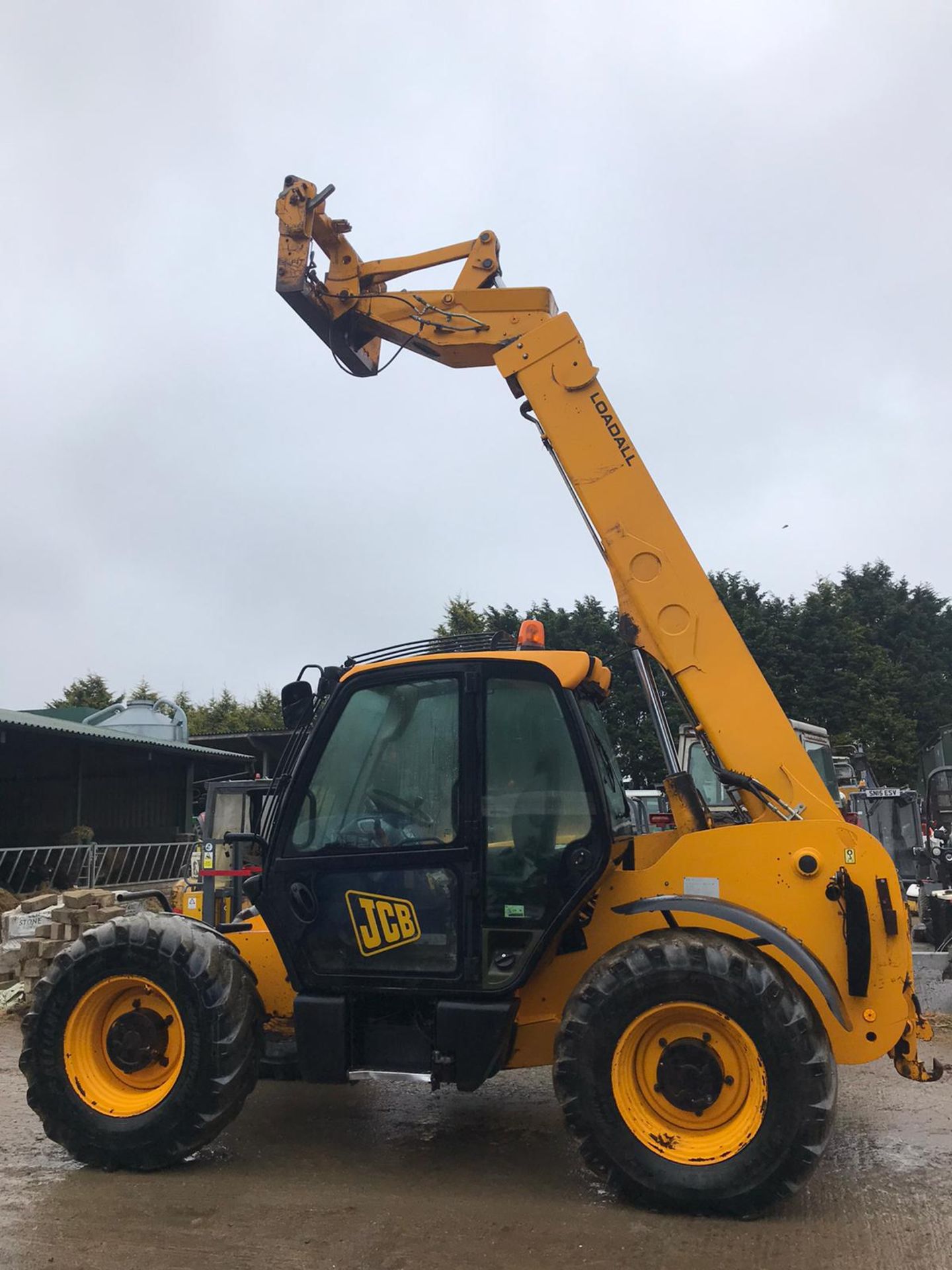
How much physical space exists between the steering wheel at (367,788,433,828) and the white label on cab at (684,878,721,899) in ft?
3.72

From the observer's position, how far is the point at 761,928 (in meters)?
4.14

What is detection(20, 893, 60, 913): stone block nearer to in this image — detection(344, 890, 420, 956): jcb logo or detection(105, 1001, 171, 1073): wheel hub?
detection(105, 1001, 171, 1073): wheel hub

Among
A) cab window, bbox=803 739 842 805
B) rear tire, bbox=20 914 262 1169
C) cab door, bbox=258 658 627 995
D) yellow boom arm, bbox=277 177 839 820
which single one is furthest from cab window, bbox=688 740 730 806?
rear tire, bbox=20 914 262 1169

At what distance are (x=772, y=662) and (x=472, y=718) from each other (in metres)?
27.9

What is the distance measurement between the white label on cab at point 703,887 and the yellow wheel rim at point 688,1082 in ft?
1.64

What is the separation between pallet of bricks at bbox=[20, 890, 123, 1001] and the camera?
8875 mm

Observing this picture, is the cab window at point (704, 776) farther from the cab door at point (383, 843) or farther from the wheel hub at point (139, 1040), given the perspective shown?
the wheel hub at point (139, 1040)

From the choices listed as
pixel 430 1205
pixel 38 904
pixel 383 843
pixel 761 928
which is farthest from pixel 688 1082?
pixel 38 904

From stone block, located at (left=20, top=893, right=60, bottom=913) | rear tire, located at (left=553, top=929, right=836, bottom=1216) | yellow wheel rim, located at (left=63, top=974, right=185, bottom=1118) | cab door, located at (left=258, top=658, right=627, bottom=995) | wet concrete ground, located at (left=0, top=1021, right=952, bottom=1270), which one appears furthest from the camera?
stone block, located at (left=20, top=893, right=60, bottom=913)

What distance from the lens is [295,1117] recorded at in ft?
17.7

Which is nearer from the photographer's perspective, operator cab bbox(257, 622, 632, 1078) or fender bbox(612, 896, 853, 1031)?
fender bbox(612, 896, 853, 1031)

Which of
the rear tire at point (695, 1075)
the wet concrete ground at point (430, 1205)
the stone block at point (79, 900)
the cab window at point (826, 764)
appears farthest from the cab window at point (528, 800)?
the cab window at point (826, 764)

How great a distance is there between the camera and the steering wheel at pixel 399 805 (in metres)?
4.46

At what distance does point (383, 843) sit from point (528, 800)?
0.66 m
